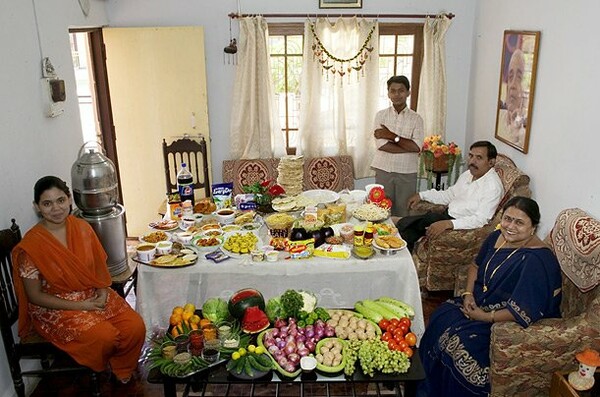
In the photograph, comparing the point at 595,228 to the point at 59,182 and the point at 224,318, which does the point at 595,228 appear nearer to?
the point at 224,318

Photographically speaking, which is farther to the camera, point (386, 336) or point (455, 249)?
point (455, 249)

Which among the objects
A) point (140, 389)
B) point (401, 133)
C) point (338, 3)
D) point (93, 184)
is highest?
point (338, 3)

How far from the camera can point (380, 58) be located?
5.66m

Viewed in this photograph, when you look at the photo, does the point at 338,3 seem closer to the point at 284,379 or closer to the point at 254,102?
the point at 254,102

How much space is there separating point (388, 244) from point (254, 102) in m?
2.78

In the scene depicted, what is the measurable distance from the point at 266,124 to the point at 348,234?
2.53 meters

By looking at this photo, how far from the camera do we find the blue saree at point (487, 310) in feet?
9.18

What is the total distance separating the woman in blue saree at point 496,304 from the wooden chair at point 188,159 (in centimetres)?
303

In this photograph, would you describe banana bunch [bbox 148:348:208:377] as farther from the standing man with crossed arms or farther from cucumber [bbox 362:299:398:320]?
the standing man with crossed arms

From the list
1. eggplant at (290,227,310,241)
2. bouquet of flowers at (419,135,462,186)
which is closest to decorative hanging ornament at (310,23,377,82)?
bouquet of flowers at (419,135,462,186)

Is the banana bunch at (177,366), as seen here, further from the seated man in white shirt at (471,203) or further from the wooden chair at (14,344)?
the seated man in white shirt at (471,203)

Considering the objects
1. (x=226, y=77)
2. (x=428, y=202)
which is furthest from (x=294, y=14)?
(x=428, y=202)

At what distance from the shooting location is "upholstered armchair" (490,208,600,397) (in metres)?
2.69

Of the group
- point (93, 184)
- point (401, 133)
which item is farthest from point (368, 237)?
point (401, 133)
